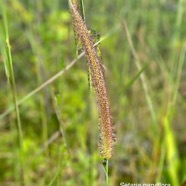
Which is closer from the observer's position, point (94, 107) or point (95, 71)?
point (95, 71)

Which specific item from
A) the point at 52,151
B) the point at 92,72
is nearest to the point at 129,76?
the point at 52,151

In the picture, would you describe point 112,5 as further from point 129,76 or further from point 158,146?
point 158,146

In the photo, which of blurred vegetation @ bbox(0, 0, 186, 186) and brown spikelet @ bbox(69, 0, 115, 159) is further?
blurred vegetation @ bbox(0, 0, 186, 186)

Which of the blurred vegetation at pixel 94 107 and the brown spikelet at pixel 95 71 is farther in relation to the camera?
the blurred vegetation at pixel 94 107

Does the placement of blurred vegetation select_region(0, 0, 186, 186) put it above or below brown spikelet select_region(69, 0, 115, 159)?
above

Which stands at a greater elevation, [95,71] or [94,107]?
[94,107]

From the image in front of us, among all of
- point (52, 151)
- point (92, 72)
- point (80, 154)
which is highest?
point (52, 151)

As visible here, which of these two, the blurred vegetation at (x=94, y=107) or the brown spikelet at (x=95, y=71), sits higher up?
the blurred vegetation at (x=94, y=107)

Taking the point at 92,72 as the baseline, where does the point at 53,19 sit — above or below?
above
